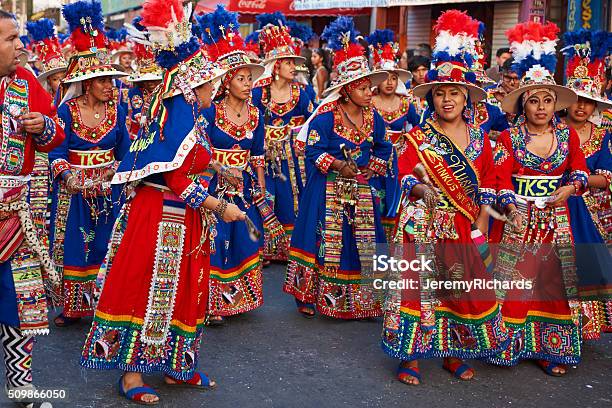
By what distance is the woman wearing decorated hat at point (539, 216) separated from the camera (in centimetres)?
522

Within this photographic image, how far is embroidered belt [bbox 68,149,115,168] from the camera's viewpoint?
5.89m

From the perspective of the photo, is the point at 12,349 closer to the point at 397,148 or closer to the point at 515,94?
the point at 515,94

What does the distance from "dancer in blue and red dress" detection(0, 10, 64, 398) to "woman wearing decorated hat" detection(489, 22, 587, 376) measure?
2.89 m

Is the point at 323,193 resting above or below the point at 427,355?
above

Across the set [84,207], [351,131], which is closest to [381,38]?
[351,131]

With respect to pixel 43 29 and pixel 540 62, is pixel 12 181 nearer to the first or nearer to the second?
pixel 540 62

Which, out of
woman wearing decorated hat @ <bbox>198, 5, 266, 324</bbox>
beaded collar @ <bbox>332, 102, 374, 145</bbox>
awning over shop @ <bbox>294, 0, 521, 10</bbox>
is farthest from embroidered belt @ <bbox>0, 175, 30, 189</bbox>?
awning over shop @ <bbox>294, 0, 521, 10</bbox>

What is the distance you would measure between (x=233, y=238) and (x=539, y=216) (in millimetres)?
2461

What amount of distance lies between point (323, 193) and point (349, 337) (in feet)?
3.94

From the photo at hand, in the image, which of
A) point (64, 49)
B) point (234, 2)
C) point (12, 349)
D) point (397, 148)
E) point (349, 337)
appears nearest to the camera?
point (12, 349)

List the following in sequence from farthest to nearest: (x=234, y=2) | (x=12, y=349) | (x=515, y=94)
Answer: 1. (x=234, y=2)
2. (x=515, y=94)
3. (x=12, y=349)

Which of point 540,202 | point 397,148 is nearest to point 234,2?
point 397,148

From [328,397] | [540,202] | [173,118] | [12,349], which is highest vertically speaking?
[173,118]

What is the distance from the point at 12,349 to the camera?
425 centimetres
